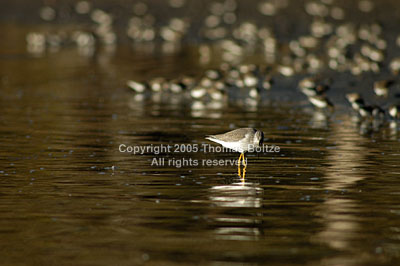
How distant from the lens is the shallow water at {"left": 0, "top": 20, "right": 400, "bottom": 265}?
42.3 feet

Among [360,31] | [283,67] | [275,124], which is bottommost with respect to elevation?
[275,124]

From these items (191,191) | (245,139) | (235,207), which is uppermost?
(245,139)

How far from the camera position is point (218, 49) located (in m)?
60.4

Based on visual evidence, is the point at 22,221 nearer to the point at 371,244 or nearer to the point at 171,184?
the point at 171,184

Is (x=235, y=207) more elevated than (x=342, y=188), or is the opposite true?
(x=342, y=188)

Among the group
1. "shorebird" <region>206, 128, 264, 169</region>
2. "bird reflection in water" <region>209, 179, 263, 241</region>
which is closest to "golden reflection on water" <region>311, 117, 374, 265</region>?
"bird reflection in water" <region>209, 179, 263, 241</region>

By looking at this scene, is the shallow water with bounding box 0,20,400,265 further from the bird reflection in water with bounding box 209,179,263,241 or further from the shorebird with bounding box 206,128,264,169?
the shorebird with bounding box 206,128,264,169

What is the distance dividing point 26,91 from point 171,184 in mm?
21280

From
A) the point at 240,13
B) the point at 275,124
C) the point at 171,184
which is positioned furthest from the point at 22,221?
the point at 240,13

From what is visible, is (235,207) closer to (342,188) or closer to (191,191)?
(191,191)

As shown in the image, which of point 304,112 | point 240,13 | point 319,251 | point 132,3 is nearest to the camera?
point 319,251

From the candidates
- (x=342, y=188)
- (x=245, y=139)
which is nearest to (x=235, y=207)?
(x=342, y=188)

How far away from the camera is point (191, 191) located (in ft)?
55.9

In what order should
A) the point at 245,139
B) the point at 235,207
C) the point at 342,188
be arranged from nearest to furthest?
the point at 235,207 < the point at 342,188 < the point at 245,139
